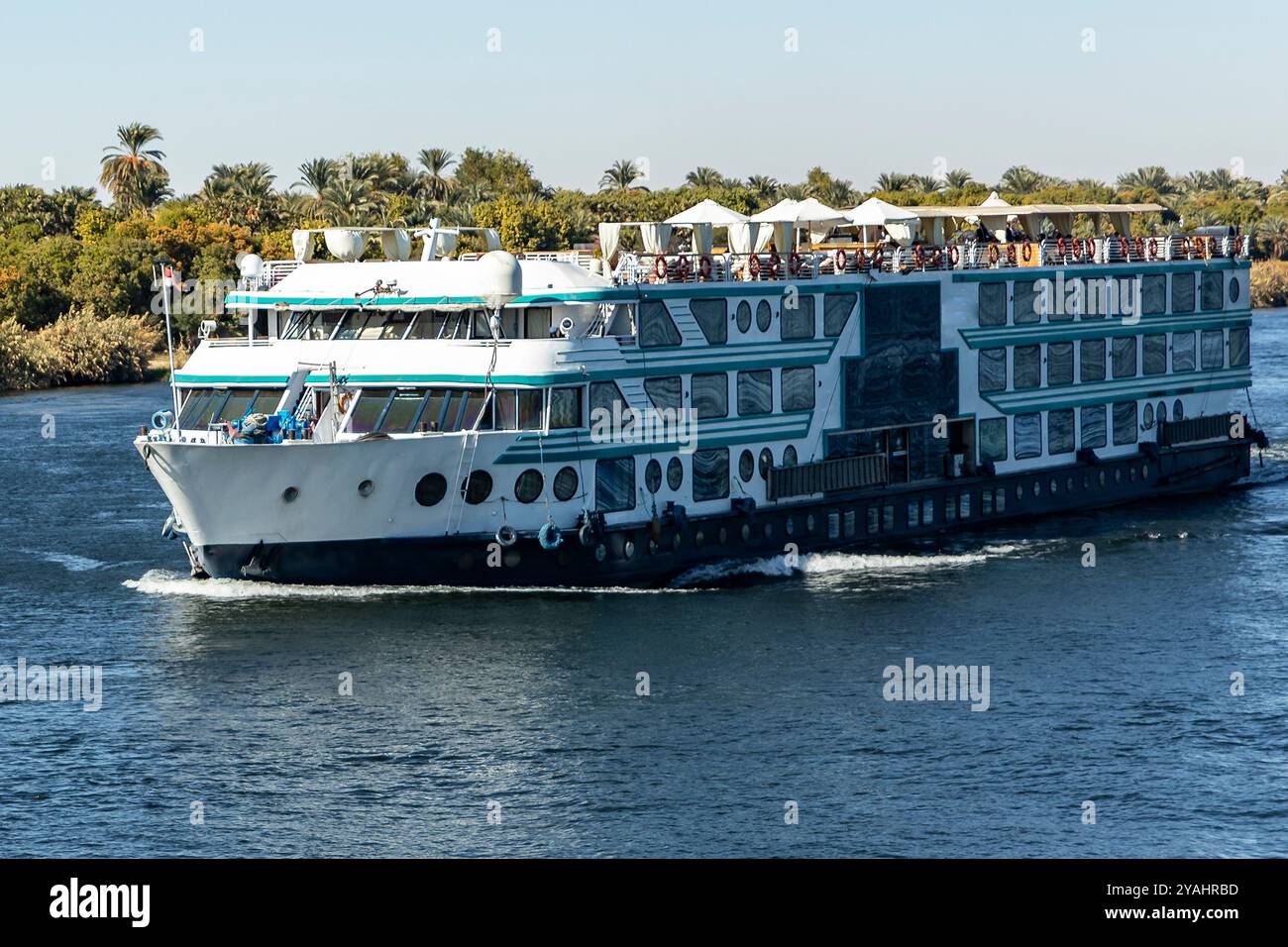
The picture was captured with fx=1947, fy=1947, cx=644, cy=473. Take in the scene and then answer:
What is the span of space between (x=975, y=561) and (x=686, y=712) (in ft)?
51.2

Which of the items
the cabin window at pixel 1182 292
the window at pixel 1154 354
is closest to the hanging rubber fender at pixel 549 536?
the window at pixel 1154 354

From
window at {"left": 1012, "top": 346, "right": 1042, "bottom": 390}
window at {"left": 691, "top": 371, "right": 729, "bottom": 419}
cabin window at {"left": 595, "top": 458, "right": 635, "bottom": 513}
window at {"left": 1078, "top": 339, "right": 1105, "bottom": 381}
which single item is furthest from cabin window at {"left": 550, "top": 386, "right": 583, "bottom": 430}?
window at {"left": 1078, "top": 339, "right": 1105, "bottom": 381}

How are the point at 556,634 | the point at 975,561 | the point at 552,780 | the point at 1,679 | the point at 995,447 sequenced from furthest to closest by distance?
the point at 995,447
the point at 975,561
the point at 556,634
the point at 1,679
the point at 552,780

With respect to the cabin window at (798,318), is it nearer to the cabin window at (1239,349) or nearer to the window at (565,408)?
the window at (565,408)

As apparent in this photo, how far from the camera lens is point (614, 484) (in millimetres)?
43188

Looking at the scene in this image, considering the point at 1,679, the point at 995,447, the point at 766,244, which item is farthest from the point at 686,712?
the point at 995,447

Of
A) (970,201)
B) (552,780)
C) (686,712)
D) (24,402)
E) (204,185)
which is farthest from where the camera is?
(970,201)

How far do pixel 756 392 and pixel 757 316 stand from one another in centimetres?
183

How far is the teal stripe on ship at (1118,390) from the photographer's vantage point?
53875 mm

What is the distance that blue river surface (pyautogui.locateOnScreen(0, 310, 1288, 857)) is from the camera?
28.3m

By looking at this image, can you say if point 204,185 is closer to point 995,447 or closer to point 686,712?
point 995,447

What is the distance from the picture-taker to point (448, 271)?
140 ft

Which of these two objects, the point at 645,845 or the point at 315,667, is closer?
the point at 645,845
